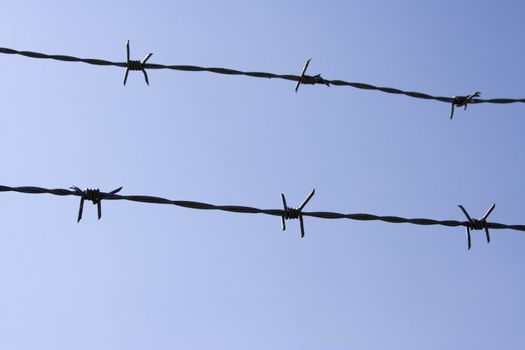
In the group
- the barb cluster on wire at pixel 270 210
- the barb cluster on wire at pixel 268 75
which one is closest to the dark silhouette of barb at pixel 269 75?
the barb cluster on wire at pixel 268 75

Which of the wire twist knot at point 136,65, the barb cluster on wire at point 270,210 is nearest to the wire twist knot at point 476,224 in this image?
the barb cluster on wire at point 270,210

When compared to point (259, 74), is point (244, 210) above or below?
below

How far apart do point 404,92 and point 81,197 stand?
7.49ft

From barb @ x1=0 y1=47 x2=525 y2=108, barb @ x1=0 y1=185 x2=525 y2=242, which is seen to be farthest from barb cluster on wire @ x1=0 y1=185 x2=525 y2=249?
barb @ x1=0 y1=47 x2=525 y2=108

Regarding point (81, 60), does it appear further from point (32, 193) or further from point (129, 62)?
point (32, 193)

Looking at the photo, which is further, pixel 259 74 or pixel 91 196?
pixel 259 74

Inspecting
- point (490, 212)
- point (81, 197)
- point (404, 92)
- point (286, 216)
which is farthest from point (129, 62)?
point (490, 212)

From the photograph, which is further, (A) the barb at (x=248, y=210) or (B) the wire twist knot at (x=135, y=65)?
(B) the wire twist knot at (x=135, y=65)

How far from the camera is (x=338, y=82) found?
5.29m

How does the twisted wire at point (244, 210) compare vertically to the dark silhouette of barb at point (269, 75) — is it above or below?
below

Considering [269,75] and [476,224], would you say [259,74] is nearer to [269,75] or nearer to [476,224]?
[269,75]

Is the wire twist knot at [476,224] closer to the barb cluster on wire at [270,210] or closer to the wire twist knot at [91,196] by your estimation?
the barb cluster on wire at [270,210]

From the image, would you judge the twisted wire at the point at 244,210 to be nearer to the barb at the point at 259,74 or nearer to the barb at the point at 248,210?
the barb at the point at 248,210

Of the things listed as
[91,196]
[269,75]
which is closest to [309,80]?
[269,75]
